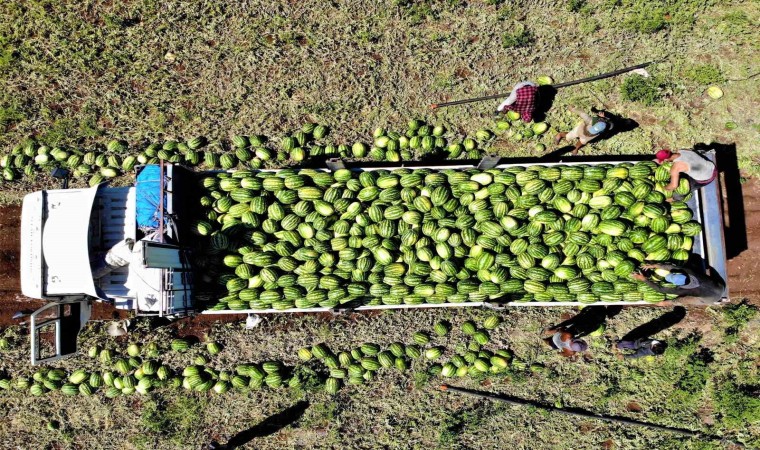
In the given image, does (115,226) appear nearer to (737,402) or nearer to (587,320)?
(587,320)

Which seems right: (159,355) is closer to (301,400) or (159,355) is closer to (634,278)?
(301,400)

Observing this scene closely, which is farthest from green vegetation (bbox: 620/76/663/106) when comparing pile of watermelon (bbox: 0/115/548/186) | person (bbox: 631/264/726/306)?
person (bbox: 631/264/726/306)

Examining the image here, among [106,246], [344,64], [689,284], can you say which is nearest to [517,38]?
[344,64]

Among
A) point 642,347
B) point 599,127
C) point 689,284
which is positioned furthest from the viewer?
point 642,347

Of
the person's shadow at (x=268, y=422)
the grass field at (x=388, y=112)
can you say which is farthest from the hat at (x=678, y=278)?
the person's shadow at (x=268, y=422)

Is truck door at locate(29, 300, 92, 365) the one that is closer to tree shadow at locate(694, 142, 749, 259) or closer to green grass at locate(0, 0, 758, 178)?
green grass at locate(0, 0, 758, 178)

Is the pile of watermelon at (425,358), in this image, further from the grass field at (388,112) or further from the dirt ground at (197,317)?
the dirt ground at (197,317)

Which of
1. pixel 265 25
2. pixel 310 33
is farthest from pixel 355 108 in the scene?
pixel 265 25
